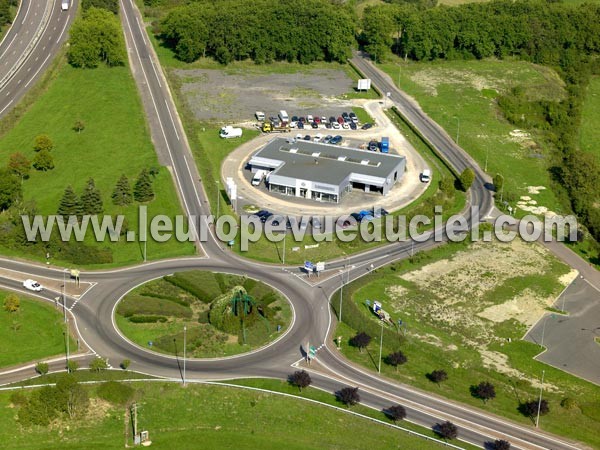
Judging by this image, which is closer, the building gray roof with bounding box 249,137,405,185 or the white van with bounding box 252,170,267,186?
the building gray roof with bounding box 249,137,405,185

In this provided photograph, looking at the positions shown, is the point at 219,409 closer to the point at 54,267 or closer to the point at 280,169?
the point at 54,267

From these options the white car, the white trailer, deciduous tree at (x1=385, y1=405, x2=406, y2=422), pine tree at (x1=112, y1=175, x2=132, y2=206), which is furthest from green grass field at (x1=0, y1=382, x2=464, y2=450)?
the white trailer

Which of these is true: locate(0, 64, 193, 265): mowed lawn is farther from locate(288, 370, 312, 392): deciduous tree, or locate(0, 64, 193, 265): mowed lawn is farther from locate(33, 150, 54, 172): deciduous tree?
locate(288, 370, 312, 392): deciduous tree

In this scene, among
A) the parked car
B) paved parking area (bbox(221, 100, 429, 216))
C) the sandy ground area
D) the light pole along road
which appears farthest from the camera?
paved parking area (bbox(221, 100, 429, 216))

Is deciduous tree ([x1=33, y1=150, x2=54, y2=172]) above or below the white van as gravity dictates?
above


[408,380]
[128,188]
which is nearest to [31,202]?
[128,188]

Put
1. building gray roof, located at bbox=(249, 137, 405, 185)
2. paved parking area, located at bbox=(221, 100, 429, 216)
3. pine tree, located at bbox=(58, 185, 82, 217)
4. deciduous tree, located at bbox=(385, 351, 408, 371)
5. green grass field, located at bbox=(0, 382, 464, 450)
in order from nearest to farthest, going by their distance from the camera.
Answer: green grass field, located at bbox=(0, 382, 464, 450) < deciduous tree, located at bbox=(385, 351, 408, 371) < pine tree, located at bbox=(58, 185, 82, 217) < paved parking area, located at bbox=(221, 100, 429, 216) < building gray roof, located at bbox=(249, 137, 405, 185)

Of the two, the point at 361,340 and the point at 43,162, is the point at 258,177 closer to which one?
the point at 43,162

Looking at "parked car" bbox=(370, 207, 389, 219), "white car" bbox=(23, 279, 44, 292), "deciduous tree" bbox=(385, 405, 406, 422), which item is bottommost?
"deciduous tree" bbox=(385, 405, 406, 422)
